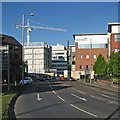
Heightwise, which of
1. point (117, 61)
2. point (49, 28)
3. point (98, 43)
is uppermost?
point (49, 28)

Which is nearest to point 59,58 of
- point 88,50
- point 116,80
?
point 88,50

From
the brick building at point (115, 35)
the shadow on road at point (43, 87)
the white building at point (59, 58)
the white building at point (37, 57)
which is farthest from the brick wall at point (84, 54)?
the white building at point (59, 58)

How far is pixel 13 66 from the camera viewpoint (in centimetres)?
4794

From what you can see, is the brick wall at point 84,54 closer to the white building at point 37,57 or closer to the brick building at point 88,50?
the brick building at point 88,50

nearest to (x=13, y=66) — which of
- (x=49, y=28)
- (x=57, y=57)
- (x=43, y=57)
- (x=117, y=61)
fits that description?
(x=117, y=61)

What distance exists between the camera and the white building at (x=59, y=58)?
157 metres

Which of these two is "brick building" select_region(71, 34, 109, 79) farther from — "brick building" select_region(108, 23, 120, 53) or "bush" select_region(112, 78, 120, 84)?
"bush" select_region(112, 78, 120, 84)

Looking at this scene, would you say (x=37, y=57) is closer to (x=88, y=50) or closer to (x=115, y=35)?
(x=88, y=50)

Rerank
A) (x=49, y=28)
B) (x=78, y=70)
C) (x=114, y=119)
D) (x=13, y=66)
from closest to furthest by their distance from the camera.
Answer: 1. (x=114, y=119)
2. (x=13, y=66)
3. (x=78, y=70)
4. (x=49, y=28)

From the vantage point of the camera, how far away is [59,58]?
524ft

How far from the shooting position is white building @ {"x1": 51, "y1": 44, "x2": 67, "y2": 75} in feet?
515

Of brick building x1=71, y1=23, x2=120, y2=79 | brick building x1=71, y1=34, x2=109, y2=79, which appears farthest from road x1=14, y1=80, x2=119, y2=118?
brick building x1=71, y1=34, x2=109, y2=79

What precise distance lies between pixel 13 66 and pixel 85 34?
37768mm

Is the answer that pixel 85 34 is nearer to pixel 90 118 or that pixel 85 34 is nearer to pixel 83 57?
pixel 83 57
